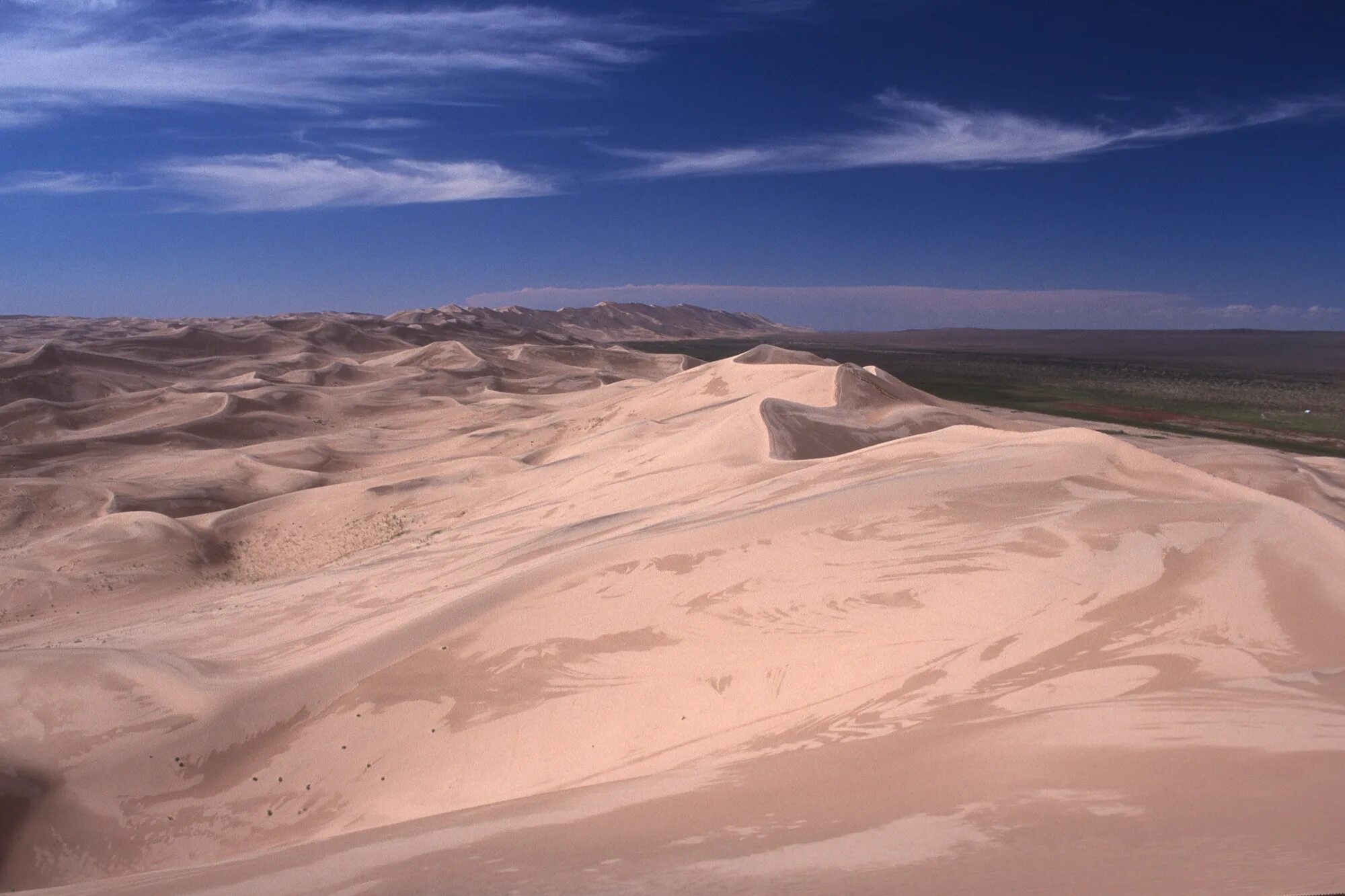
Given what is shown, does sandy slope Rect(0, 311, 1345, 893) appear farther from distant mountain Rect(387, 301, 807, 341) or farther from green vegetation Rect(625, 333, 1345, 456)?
distant mountain Rect(387, 301, 807, 341)

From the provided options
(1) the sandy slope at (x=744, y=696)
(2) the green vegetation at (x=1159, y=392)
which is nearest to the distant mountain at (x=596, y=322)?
(2) the green vegetation at (x=1159, y=392)

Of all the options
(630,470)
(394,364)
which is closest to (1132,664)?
(630,470)

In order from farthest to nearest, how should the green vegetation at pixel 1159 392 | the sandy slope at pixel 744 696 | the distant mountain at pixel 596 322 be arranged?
the distant mountain at pixel 596 322 → the green vegetation at pixel 1159 392 → the sandy slope at pixel 744 696

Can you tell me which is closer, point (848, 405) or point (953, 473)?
point (953, 473)

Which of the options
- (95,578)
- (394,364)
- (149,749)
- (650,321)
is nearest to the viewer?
(149,749)

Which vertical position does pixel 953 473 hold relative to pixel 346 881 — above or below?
above

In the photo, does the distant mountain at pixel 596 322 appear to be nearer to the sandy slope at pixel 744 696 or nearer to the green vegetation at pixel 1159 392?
the green vegetation at pixel 1159 392

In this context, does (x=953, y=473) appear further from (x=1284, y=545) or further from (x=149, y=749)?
(x=149, y=749)
